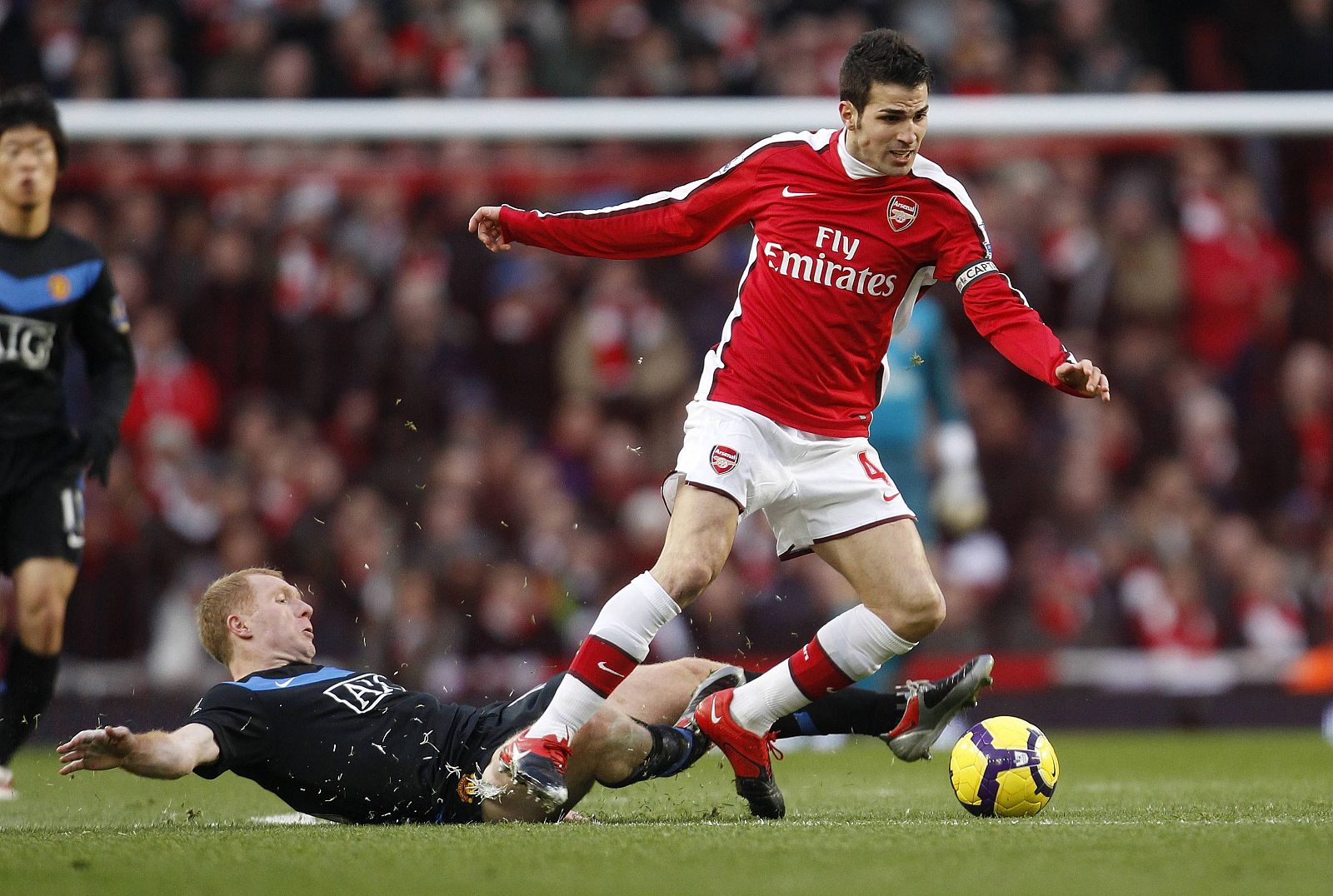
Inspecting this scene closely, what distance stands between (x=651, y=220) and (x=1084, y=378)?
59.7 inches

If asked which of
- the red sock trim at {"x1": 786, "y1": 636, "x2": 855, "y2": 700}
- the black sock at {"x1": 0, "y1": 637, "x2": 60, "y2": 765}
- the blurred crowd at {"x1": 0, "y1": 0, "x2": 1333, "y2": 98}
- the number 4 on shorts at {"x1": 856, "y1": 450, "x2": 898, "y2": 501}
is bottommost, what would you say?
the black sock at {"x1": 0, "y1": 637, "x2": 60, "y2": 765}

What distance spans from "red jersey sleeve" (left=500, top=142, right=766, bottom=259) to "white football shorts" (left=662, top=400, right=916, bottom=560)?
0.57 m

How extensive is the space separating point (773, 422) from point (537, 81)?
23.0ft

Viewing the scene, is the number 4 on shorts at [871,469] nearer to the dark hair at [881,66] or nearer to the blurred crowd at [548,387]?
the dark hair at [881,66]

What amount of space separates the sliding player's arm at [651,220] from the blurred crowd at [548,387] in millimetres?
4237

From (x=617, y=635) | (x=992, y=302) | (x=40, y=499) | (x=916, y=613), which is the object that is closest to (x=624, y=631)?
(x=617, y=635)

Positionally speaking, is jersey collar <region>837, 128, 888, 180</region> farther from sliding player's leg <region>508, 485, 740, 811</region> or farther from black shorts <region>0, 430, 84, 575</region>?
black shorts <region>0, 430, 84, 575</region>

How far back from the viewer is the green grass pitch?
388 cm

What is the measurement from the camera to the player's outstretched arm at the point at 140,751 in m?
4.46

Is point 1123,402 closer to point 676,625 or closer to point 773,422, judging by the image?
point 676,625

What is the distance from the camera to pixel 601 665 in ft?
17.2

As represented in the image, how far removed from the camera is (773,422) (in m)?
5.63

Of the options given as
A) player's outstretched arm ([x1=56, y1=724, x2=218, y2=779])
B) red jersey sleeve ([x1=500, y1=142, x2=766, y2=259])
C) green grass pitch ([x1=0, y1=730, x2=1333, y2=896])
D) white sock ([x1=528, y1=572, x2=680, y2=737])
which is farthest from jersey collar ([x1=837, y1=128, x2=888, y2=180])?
player's outstretched arm ([x1=56, y1=724, x2=218, y2=779])

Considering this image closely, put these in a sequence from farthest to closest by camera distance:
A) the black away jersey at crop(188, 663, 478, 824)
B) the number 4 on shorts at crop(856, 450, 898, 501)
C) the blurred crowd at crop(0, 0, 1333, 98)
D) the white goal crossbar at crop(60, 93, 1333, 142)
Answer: the blurred crowd at crop(0, 0, 1333, 98)
the white goal crossbar at crop(60, 93, 1333, 142)
the number 4 on shorts at crop(856, 450, 898, 501)
the black away jersey at crop(188, 663, 478, 824)
